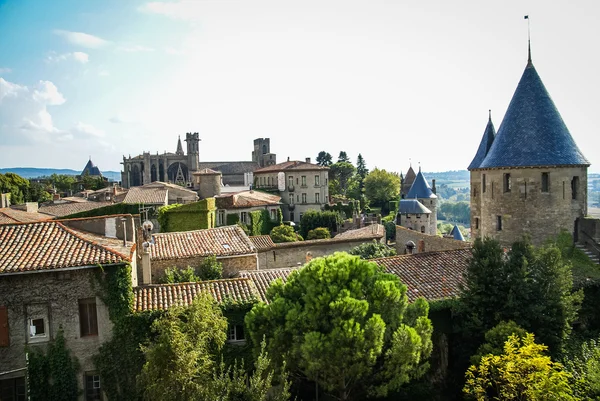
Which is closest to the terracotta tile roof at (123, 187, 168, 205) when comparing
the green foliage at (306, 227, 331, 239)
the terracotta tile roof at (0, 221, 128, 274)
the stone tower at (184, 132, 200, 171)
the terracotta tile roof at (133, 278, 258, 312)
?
the green foliage at (306, 227, 331, 239)

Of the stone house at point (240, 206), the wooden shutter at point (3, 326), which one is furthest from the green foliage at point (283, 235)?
the wooden shutter at point (3, 326)

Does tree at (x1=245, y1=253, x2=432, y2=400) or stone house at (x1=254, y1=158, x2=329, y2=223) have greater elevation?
stone house at (x1=254, y1=158, x2=329, y2=223)

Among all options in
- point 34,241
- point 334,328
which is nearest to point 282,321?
point 334,328

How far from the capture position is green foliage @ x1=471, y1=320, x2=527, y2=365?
16688 mm

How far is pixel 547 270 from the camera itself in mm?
18594

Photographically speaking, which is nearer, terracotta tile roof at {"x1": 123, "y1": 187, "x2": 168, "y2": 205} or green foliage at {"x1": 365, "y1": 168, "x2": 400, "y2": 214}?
terracotta tile roof at {"x1": 123, "y1": 187, "x2": 168, "y2": 205}

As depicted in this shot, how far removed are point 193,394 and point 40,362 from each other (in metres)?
6.61

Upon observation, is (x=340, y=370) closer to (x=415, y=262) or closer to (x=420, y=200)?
(x=415, y=262)

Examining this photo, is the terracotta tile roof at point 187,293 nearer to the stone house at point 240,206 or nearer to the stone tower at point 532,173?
the stone tower at point 532,173

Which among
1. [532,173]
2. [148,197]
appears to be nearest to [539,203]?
[532,173]

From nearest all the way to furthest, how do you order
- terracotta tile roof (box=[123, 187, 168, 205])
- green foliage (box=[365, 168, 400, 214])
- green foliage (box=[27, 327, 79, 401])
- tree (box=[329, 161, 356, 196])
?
green foliage (box=[27, 327, 79, 401]), terracotta tile roof (box=[123, 187, 168, 205]), green foliage (box=[365, 168, 400, 214]), tree (box=[329, 161, 356, 196])

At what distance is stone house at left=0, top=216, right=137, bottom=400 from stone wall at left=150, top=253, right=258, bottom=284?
7734 millimetres

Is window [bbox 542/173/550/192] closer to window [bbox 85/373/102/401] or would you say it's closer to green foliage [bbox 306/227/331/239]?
window [bbox 85/373/102/401]

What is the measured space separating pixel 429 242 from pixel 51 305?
25824 millimetres
